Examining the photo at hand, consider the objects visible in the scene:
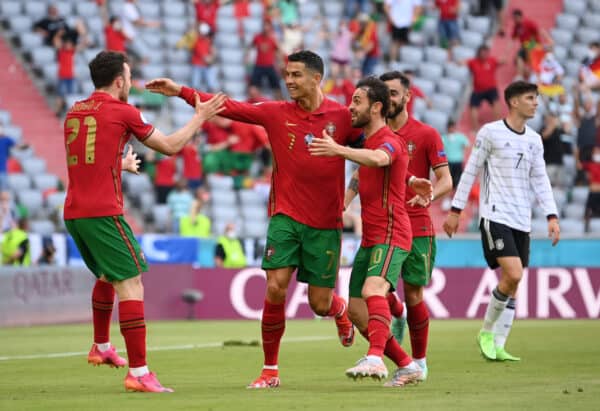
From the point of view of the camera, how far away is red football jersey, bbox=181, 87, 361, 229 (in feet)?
34.3

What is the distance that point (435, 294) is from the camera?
2272 centimetres

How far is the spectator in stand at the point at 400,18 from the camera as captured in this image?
30.4m

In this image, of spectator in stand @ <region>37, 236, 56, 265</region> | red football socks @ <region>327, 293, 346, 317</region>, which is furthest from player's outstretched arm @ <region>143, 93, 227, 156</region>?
spectator in stand @ <region>37, 236, 56, 265</region>

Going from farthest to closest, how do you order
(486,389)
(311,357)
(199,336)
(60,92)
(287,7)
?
(287,7)
(60,92)
(199,336)
(311,357)
(486,389)

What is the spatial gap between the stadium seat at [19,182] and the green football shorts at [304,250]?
51.1ft

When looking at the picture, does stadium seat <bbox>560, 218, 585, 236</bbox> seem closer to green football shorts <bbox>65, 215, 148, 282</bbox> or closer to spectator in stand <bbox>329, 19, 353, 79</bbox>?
spectator in stand <bbox>329, 19, 353, 79</bbox>

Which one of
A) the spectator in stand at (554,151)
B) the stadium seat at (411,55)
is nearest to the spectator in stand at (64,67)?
the stadium seat at (411,55)

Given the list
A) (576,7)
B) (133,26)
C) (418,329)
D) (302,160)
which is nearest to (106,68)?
(302,160)

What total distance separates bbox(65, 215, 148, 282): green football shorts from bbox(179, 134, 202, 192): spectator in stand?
16.0 meters

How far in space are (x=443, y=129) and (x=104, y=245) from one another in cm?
1928

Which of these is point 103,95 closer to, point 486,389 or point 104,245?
point 104,245

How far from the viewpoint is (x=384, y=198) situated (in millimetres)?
10273

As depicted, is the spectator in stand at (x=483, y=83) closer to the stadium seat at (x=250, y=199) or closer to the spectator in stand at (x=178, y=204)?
the stadium seat at (x=250, y=199)

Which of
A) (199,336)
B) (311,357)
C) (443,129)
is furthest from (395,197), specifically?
(443,129)
